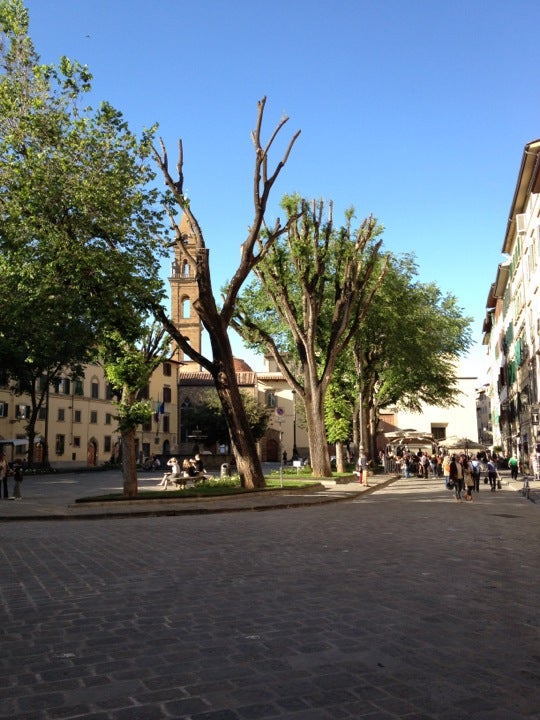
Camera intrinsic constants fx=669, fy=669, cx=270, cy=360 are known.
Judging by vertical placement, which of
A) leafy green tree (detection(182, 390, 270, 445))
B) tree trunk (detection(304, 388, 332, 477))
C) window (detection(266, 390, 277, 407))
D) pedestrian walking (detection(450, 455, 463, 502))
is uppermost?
window (detection(266, 390, 277, 407))

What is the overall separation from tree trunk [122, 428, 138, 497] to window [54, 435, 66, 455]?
41.1m

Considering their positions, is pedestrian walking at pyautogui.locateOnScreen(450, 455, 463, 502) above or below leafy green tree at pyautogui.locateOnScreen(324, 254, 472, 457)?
below

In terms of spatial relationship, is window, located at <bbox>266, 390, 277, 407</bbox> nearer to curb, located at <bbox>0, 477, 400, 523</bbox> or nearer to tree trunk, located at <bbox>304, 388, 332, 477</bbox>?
tree trunk, located at <bbox>304, 388, 332, 477</bbox>

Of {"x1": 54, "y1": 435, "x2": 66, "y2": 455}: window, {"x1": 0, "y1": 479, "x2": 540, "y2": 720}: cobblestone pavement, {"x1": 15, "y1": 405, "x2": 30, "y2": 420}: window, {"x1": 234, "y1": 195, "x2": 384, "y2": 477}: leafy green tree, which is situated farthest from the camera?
{"x1": 54, "y1": 435, "x2": 66, "y2": 455}: window

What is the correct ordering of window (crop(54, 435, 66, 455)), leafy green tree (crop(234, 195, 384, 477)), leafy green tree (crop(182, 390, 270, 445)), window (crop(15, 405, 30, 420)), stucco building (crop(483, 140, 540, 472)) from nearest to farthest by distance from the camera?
leafy green tree (crop(234, 195, 384, 477)) < stucco building (crop(483, 140, 540, 472)) < window (crop(15, 405, 30, 420)) < window (crop(54, 435, 66, 455)) < leafy green tree (crop(182, 390, 270, 445))

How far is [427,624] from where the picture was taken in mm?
5859

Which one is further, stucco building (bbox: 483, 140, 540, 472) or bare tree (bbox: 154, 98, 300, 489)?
stucco building (bbox: 483, 140, 540, 472)

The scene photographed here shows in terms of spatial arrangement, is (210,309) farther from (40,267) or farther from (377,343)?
(377,343)

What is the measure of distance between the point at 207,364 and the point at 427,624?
1802cm

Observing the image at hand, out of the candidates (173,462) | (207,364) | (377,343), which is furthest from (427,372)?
(207,364)

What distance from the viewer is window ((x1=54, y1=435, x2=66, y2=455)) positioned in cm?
5962

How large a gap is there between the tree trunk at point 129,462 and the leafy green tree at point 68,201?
10.3 ft

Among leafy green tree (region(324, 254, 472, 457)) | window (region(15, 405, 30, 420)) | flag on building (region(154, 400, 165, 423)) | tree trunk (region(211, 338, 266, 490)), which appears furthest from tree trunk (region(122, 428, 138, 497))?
window (region(15, 405, 30, 420))

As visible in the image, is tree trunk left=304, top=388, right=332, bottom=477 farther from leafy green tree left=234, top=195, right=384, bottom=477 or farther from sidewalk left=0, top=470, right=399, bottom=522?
sidewalk left=0, top=470, right=399, bottom=522
